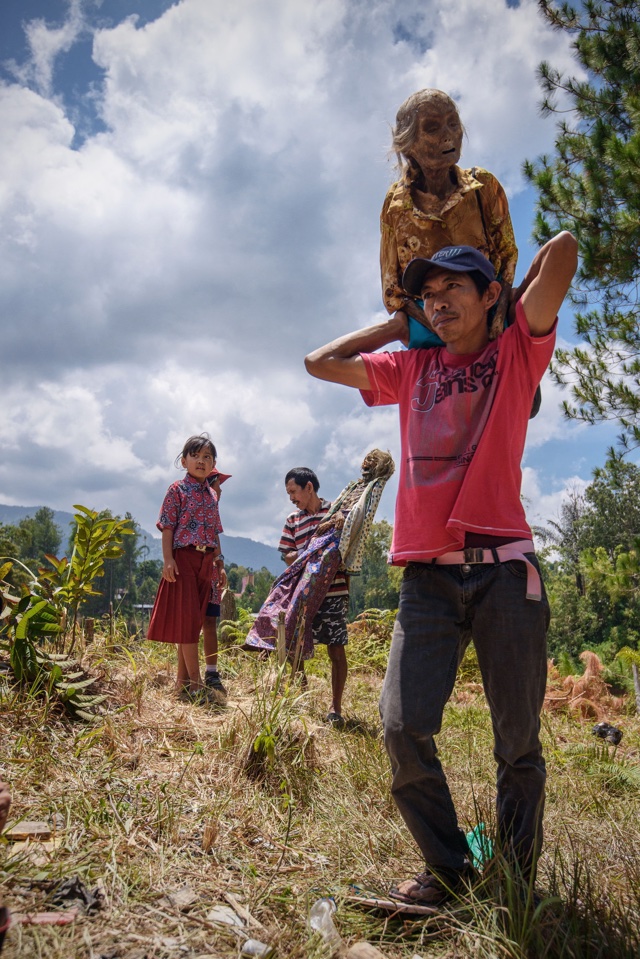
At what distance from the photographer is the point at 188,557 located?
5078mm

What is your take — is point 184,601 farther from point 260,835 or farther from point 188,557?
point 260,835

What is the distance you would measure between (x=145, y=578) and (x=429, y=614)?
80672 mm

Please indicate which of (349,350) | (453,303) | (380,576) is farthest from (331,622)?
(380,576)

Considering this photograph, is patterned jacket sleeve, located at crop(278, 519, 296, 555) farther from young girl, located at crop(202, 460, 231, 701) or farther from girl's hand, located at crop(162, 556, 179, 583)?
girl's hand, located at crop(162, 556, 179, 583)

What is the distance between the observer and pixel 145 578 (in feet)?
260

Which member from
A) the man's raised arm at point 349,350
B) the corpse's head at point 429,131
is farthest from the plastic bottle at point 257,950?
the corpse's head at point 429,131

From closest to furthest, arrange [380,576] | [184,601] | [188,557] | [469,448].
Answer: [469,448] < [184,601] < [188,557] < [380,576]

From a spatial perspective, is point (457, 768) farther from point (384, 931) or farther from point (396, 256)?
point (396, 256)

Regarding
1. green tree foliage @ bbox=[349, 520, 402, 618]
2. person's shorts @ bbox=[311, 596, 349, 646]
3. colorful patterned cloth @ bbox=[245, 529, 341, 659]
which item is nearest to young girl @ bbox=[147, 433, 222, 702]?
colorful patterned cloth @ bbox=[245, 529, 341, 659]

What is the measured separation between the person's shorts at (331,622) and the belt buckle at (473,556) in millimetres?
2784

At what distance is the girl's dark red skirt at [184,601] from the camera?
4914mm

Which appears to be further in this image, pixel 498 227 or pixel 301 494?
pixel 301 494

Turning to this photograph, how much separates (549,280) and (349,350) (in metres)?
0.76

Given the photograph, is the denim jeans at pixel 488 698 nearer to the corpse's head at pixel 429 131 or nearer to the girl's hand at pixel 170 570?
the corpse's head at pixel 429 131
